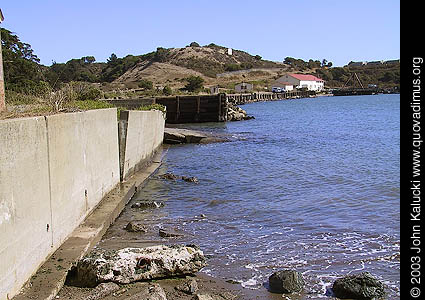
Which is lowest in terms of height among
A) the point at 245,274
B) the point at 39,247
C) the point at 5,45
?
the point at 245,274

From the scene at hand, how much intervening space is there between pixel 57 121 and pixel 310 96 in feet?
425

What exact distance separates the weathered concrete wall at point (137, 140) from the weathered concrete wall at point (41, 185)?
11.6 ft

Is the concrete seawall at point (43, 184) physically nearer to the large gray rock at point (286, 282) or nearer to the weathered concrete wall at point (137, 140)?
the weathered concrete wall at point (137, 140)

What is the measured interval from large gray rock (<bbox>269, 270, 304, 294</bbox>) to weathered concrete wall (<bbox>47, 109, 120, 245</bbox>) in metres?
3.08

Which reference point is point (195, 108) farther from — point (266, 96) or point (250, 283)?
point (266, 96)

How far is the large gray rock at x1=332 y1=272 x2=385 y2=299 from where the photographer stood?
21.2ft

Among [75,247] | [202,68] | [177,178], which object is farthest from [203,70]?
[75,247]

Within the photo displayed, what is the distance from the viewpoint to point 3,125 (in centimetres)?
508

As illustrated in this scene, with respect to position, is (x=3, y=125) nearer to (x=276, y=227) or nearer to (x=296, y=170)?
(x=276, y=227)

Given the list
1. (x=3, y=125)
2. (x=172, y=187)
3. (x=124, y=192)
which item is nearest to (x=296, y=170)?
(x=172, y=187)

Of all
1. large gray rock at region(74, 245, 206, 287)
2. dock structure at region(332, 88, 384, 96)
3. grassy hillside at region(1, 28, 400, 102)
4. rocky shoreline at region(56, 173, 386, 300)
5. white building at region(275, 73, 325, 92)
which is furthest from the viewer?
dock structure at region(332, 88, 384, 96)

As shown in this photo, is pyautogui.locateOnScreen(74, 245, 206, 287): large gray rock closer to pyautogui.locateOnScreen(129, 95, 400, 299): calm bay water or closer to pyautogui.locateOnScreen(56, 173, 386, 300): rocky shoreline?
pyautogui.locateOnScreen(56, 173, 386, 300): rocky shoreline

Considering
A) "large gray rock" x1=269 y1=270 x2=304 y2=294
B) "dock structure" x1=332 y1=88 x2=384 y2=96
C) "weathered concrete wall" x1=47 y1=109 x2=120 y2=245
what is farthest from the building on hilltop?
"large gray rock" x1=269 y1=270 x2=304 y2=294

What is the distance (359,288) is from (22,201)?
4345 mm
